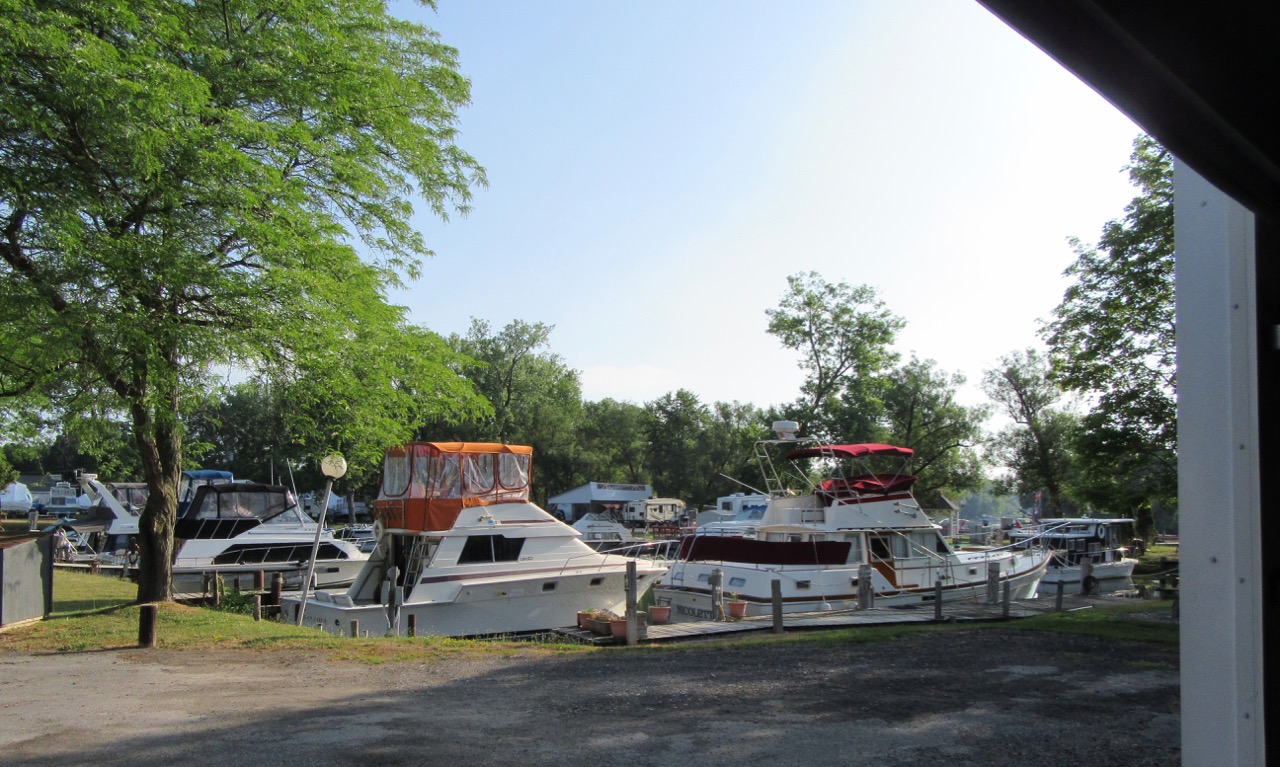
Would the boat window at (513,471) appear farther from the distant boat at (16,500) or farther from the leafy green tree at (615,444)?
the distant boat at (16,500)

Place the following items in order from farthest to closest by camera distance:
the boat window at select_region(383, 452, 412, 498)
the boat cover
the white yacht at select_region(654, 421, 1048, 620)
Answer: the boat cover < the boat window at select_region(383, 452, 412, 498) < the white yacht at select_region(654, 421, 1048, 620)

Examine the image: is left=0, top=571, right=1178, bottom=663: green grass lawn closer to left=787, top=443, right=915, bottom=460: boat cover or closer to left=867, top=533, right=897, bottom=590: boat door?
left=867, top=533, right=897, bottom=590: boat door

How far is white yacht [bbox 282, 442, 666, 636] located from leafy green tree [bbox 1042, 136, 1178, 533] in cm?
1008

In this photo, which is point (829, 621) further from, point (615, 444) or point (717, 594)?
point (615, 444)

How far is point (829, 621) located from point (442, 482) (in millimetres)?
8404

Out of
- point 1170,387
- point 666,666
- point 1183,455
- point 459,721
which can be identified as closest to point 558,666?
point 666,666

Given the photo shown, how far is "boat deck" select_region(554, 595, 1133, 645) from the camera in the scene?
14.3m

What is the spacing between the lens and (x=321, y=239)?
1281 cm

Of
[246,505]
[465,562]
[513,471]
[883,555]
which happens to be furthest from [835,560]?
[246,505]

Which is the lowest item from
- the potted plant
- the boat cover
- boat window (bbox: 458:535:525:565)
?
the potted plant

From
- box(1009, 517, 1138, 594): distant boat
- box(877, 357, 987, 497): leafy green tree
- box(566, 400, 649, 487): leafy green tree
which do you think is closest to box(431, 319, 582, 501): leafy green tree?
box(566, 400, 649, 487): leafy green tree

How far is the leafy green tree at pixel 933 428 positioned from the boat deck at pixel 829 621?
2859cm

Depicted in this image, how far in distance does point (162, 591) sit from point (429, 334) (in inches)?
227

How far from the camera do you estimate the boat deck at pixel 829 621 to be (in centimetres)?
1429
